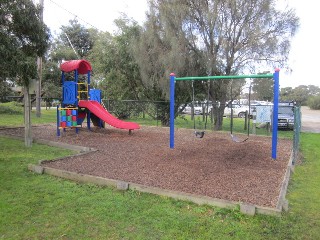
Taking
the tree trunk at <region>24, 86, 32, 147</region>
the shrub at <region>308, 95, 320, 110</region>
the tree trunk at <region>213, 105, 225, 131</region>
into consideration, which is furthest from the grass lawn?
the shrub at <region>308, 95, 320, 110</region>

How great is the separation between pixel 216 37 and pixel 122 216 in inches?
467

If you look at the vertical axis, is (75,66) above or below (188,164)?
above

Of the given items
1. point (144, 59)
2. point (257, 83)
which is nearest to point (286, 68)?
point (257, 83)

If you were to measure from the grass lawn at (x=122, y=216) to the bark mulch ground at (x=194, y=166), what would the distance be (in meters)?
0.46

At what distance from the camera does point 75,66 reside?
37.3 feet

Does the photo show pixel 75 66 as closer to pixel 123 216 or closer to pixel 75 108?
pixel 75 108

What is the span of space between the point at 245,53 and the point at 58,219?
476 inches

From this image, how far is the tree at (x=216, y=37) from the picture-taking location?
13.5 meters

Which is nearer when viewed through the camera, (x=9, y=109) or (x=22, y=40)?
(x=22, y=40)

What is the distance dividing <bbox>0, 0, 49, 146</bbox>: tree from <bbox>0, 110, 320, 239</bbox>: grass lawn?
9.76 ft

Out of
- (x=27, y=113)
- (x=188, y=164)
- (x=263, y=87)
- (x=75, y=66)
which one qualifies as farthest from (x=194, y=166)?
(x=263, y=87)

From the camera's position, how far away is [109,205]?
169 inches

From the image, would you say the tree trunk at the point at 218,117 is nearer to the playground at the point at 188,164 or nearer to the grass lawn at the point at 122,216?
the playground at the point at 188,164

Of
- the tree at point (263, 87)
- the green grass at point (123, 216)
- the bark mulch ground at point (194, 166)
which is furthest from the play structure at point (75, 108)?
the tree at point (263, 87)
